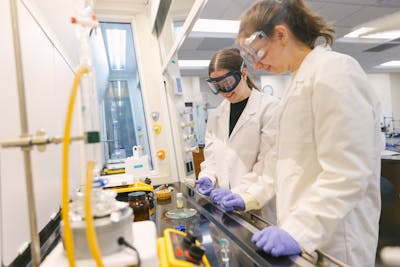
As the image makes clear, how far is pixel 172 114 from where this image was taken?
261 centimetres

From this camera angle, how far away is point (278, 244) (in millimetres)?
725

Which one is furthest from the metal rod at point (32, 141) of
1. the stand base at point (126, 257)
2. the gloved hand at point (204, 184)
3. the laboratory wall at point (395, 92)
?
the laboratory wall at point (395, 92)

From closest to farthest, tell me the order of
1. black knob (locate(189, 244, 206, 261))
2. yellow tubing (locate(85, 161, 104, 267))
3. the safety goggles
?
1. yellow tubing (locate(85, 161, 104, 267))
2. black knob (locate(189, 244, 206, 261))
3. the safety goggles

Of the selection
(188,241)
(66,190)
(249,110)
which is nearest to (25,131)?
(66,190)

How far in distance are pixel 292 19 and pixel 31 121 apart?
1020 mm

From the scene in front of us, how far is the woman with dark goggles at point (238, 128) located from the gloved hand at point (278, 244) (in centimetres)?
51

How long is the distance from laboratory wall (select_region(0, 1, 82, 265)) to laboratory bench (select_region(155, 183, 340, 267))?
47 cm

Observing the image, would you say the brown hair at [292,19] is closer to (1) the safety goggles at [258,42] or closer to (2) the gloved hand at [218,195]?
(1) the safety goggles at [258,42]

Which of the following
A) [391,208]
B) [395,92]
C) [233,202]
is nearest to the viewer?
[233,202]

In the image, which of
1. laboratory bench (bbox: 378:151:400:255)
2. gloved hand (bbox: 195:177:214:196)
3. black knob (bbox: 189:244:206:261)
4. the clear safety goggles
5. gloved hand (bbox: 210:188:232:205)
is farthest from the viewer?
laboratory bench (bbox: 378:151:400:255)

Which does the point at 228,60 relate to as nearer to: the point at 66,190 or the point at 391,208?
the point at 66,190

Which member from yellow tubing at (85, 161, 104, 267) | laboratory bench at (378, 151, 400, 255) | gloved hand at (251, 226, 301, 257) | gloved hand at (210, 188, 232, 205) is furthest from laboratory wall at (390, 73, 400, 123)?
yellow tubing at (85, 161, 104, 267)

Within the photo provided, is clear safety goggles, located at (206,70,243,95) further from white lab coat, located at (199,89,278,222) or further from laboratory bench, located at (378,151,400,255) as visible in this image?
laboratory bench, located at (378,151,400,255)

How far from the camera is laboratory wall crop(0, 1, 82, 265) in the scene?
69cm
